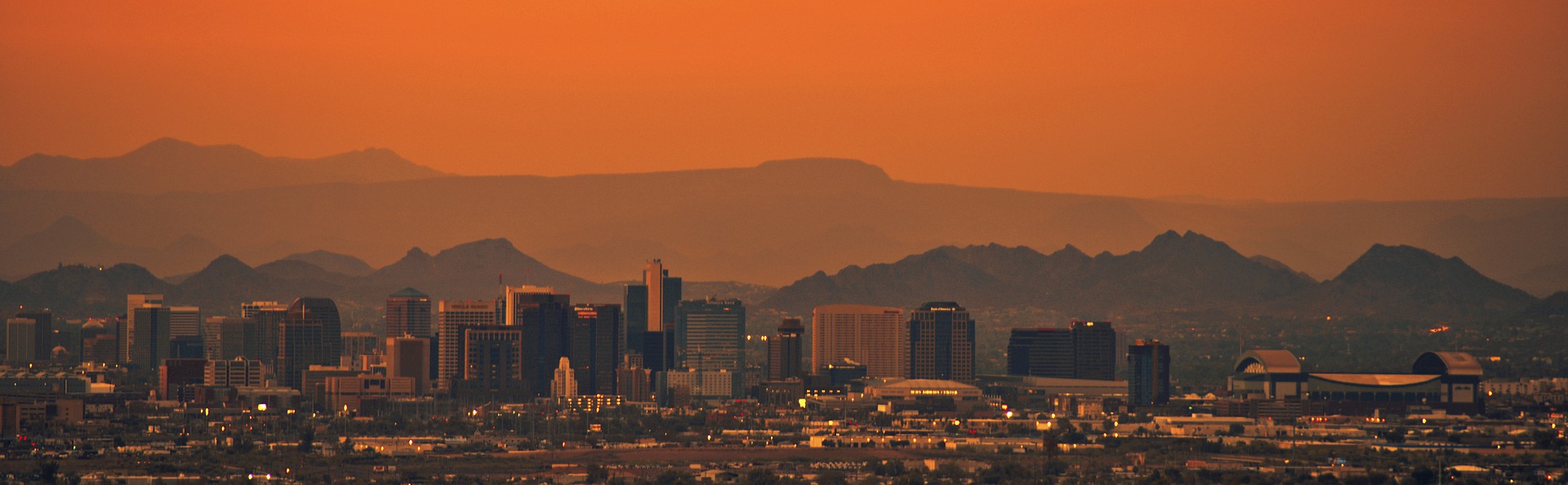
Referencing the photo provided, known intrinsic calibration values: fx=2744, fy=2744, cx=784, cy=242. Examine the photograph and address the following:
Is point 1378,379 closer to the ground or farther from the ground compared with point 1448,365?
closer to the ground

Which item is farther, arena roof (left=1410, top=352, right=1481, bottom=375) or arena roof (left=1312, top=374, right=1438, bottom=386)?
arena roof (left=1410, top=352, right=1481, bottom=375)

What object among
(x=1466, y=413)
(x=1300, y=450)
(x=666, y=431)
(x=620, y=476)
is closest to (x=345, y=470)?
(x=620, y=476)

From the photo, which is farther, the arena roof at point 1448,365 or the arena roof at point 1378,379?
the arena roof at point 1448,365

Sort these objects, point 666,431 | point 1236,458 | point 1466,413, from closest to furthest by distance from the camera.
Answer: point 1236,458, point 666,431, point 1466,413

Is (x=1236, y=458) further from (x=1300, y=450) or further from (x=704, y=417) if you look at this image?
(x=704, y=417)

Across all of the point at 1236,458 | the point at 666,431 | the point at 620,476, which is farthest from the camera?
the point at 666,431

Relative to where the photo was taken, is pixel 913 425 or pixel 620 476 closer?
pixel 620 476

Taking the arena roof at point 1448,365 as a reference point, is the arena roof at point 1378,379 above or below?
below

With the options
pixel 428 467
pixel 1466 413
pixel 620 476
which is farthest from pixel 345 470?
pixel 1466 413

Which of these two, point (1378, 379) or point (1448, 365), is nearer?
point (1448, 365)

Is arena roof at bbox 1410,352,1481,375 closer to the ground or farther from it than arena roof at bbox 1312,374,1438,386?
farther from it
